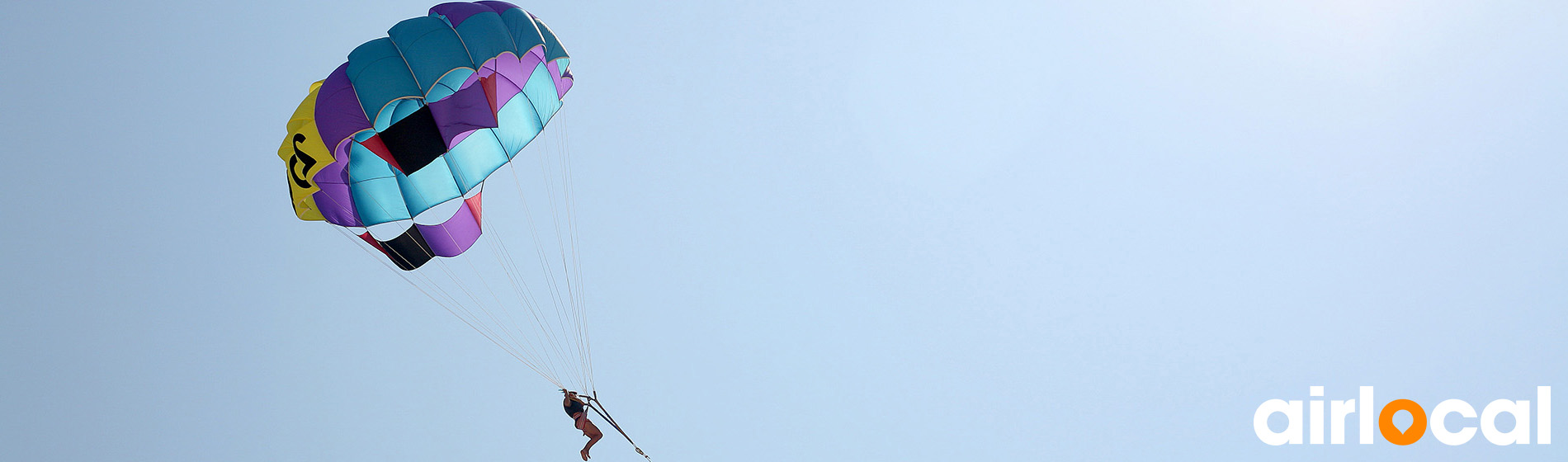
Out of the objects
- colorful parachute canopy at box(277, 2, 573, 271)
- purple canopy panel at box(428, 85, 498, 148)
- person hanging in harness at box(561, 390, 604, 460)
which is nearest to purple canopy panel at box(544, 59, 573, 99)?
colorful parachute canopy at box(277, 2, 573, 271)

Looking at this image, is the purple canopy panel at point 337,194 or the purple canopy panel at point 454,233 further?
the purple canopy panel at point 454,233

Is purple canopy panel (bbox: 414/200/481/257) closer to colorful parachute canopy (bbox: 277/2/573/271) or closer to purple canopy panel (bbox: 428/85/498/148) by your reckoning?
colorful parachute canopy (bbox: 277/2/573/271)

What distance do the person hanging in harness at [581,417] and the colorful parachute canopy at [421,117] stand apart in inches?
117

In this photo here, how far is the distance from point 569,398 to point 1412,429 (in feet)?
61.0

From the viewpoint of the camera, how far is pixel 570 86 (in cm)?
1358

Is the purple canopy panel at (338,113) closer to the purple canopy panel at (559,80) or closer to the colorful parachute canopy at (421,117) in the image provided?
the colorful parachute canopy at (421,117)

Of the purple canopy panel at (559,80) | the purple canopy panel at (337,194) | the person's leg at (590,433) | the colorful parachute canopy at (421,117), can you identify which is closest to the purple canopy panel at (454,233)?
the colorful parachute canopy at (421,117)

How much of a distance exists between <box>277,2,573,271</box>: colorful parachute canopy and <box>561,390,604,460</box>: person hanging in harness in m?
2.98

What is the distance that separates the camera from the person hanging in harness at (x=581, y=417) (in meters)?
12.2

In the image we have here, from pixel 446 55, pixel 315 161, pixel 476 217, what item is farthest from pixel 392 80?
pixel 476 217

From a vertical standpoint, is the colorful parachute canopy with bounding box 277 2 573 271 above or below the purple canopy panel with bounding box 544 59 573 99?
below

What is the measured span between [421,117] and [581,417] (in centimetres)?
378

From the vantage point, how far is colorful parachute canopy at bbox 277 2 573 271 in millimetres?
11477

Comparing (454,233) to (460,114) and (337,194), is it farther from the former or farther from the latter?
(460,114)
